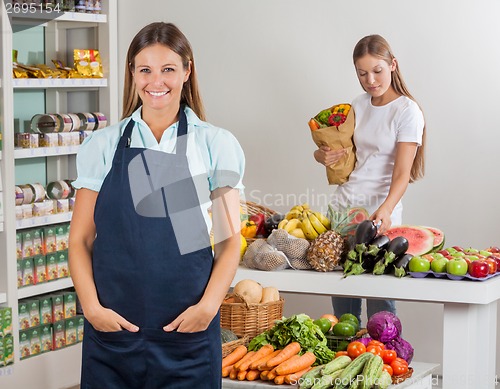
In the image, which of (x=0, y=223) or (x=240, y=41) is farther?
(x=240, y=41)

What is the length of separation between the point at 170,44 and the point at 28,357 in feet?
10.4

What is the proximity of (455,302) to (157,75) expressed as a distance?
179 centimetres

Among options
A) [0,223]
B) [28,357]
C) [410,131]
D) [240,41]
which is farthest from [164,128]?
[240,41]

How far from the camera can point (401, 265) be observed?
130 inches

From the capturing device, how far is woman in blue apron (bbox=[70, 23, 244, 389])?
6.13ft

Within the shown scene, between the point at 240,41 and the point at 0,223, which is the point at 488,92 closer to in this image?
the point at 240,41

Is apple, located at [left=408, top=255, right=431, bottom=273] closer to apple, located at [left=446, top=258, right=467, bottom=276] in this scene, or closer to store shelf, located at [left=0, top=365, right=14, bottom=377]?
apple, located at [left=446, top=258, right=467, bottom=276]

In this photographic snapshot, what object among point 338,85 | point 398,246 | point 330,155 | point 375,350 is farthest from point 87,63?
point 375,350

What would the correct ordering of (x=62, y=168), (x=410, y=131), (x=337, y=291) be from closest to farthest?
(x=337, y=291), (x=410, y=131), (x=62, y=168)

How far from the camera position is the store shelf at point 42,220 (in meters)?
4.49

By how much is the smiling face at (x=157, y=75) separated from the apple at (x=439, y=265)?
1703mm

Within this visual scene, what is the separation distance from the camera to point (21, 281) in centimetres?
457

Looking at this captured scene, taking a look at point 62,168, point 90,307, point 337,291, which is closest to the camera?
point 90,307

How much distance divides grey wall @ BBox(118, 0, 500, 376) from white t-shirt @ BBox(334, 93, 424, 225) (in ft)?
3.20
